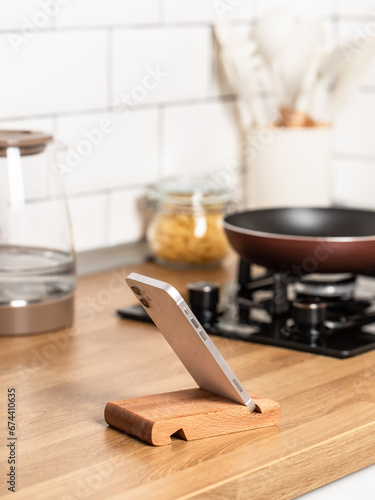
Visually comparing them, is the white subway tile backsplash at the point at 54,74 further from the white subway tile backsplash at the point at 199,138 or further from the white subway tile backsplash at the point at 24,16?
the white subway tile backsplash at the point at 199,138

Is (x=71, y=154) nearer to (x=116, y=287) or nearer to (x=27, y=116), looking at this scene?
(x=27, y=116)

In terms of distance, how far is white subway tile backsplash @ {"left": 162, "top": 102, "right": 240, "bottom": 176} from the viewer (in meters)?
1.70

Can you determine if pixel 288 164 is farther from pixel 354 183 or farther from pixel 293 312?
pixel 293 312

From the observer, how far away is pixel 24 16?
1.39m

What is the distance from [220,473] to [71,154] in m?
0.83

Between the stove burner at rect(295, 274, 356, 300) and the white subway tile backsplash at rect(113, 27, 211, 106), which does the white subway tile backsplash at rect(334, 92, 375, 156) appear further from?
the stove burner at rect(295, 274, 356, 300)

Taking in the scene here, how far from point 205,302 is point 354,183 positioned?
2.66 feet

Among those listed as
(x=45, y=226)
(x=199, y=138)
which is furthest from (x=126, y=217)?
(x=45, y=226)

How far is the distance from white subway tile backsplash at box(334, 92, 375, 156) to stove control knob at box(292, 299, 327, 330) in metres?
0.80

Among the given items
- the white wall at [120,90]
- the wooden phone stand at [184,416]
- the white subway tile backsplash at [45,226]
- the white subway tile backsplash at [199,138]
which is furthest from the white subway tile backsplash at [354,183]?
the wooden phone stand at [184,416]

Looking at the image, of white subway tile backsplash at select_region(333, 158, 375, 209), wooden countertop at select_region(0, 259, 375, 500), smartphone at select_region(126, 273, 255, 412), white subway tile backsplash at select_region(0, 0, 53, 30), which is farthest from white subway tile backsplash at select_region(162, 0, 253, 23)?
smartphone at select_region(126, 273, 255, 412)

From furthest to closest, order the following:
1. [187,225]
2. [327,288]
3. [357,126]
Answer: [357,126] → [187,225] → [327,288]

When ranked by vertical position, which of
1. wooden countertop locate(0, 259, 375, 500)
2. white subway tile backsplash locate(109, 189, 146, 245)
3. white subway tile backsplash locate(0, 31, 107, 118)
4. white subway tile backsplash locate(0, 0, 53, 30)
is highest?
white subway tile backsplash locate(0, 0, 53, 30)

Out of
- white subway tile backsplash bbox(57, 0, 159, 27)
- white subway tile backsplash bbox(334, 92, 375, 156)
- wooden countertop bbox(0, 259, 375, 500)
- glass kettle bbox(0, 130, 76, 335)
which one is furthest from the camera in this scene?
white subway tile backsplash bbox(334, 92, 375, 156)
